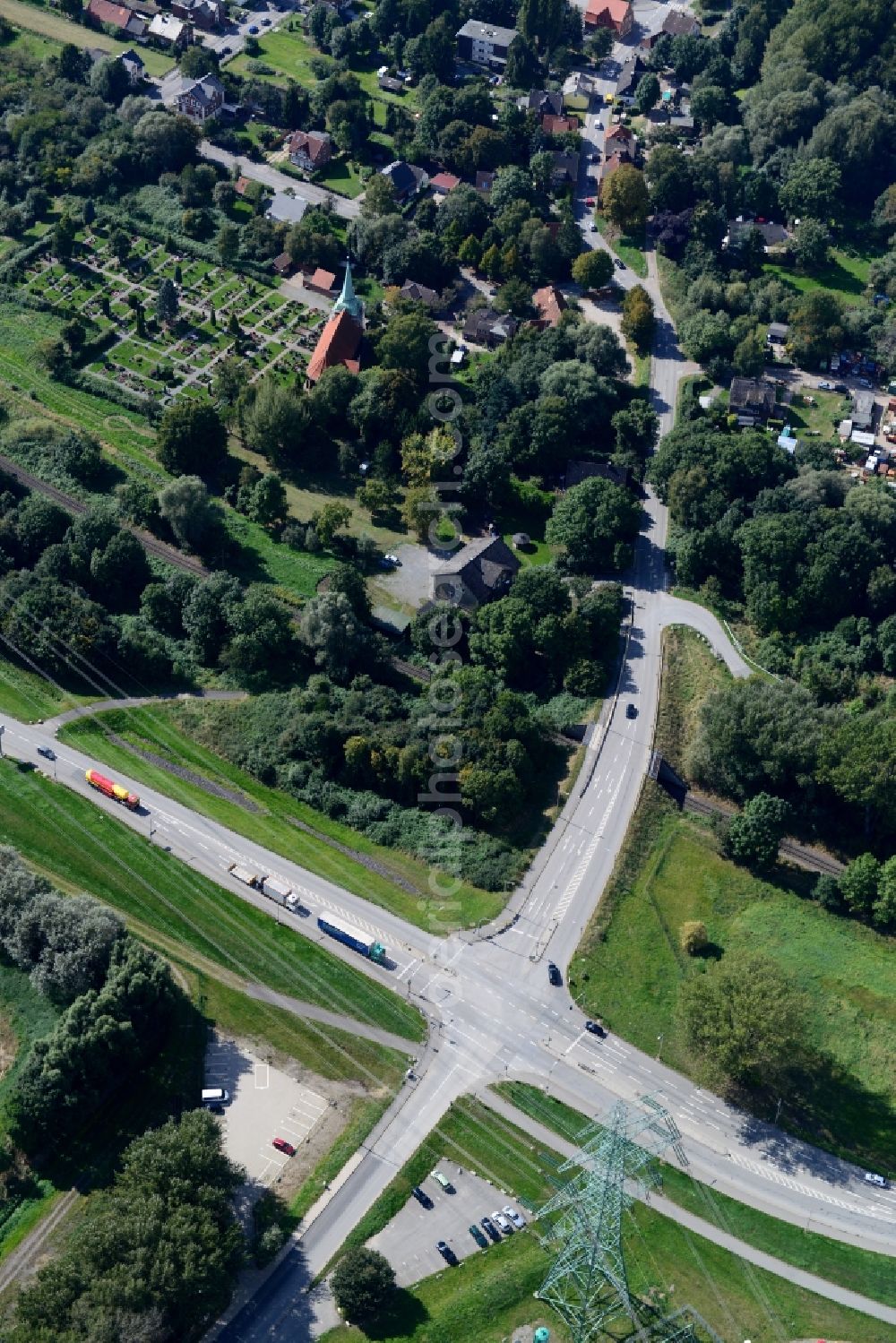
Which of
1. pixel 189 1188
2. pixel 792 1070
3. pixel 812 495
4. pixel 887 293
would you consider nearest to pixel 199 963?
pixel 189 1188

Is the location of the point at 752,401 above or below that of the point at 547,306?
above

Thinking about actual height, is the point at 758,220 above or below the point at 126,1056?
above

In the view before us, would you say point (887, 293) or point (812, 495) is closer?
point (812, 495)

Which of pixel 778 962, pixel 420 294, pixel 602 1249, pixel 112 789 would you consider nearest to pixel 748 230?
pixel 420 294

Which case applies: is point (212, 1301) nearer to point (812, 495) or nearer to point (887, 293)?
point (812, 495)

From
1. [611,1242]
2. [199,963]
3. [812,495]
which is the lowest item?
[199,963]

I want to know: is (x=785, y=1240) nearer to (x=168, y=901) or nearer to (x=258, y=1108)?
(x=258, y=1108)
